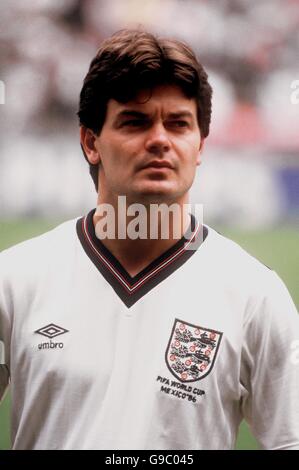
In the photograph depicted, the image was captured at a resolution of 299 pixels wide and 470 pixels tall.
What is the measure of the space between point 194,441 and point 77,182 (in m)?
0.68

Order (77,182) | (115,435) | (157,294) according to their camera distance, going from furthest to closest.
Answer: (77,182)
(157,294)
(115,435)

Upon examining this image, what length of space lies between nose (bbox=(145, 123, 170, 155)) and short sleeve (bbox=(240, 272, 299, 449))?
372 millimetres

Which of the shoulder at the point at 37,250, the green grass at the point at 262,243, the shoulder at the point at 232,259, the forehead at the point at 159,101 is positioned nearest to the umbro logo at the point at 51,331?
the shoulder at the point at 37,250

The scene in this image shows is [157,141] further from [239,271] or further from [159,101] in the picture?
[239,271]

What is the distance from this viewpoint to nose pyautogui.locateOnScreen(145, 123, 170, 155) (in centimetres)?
132

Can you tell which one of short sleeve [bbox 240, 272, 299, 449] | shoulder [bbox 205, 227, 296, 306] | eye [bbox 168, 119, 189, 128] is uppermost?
eye [bbox 168, 119, 189, 128]

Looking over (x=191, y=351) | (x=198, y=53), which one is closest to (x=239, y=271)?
(x=191, y=351)

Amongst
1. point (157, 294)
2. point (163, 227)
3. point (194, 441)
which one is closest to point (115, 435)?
point (194, 441)

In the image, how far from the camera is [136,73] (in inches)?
52.8

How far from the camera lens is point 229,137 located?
165cm

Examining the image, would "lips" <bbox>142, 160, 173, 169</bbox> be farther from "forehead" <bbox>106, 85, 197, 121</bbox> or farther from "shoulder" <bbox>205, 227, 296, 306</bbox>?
"shoulder" <bbox>205, 227, 296, 306</bbox>

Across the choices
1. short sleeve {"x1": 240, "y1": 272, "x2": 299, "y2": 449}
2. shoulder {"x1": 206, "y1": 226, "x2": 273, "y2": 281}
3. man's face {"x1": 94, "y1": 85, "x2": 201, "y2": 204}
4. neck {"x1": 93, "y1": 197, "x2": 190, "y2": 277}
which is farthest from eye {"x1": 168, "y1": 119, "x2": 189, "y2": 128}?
short sleeve {"x1": 240, "y1": 272, "x2": 299, "y2": 449}

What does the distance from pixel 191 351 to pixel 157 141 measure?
1.44 feet

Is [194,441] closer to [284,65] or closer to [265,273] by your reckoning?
[265,273]
